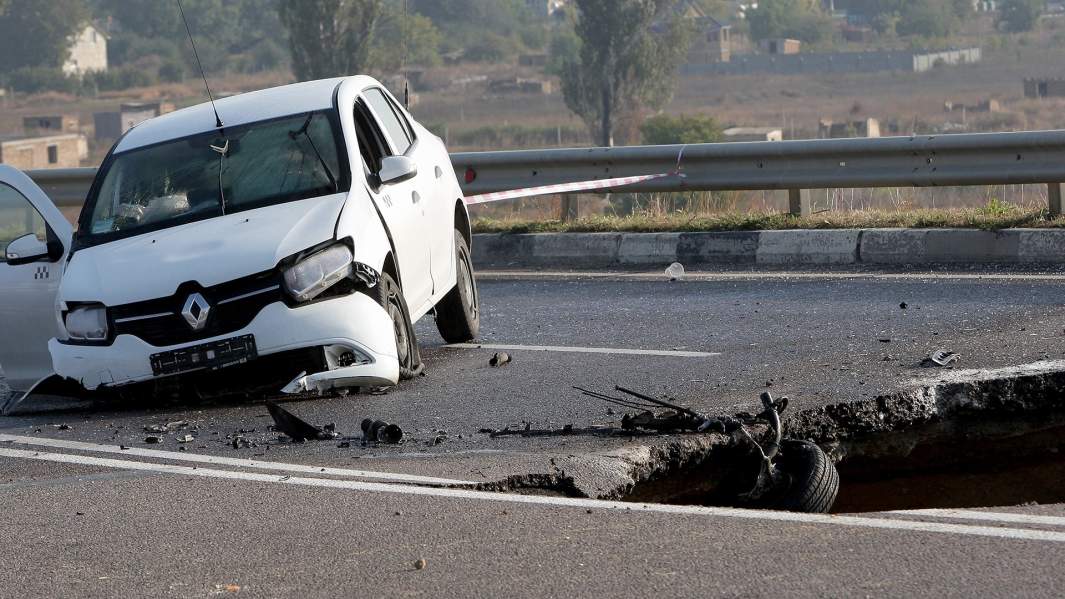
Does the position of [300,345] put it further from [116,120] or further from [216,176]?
[116,120]

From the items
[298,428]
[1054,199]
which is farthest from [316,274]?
[1054,199]

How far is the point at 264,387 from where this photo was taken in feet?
22.9

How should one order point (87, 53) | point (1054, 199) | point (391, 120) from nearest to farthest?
point (391, 120)
point (1054, 199)
point (87, 53)

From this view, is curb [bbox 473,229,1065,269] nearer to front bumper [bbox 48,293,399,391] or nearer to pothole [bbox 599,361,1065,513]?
pothole [bbox 599,361,1065,513]

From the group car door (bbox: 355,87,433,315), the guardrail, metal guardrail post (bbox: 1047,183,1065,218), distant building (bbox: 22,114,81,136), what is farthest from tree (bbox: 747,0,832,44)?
car door (bbox: 355,87,433,315)

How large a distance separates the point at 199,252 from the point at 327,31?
2475 inches

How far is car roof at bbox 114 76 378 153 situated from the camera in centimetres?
802

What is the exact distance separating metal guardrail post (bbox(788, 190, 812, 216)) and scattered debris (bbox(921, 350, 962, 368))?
5007mm

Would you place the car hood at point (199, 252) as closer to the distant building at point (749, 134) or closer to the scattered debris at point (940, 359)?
the scattered debris at point (940, 359)

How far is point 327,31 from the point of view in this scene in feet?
223

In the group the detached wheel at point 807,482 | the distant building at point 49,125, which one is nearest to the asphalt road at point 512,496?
the detached wheel at point 807,482

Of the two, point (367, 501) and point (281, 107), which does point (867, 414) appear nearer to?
point (367, 501)

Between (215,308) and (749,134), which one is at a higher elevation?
(215,308)

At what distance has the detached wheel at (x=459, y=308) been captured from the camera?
872cm
